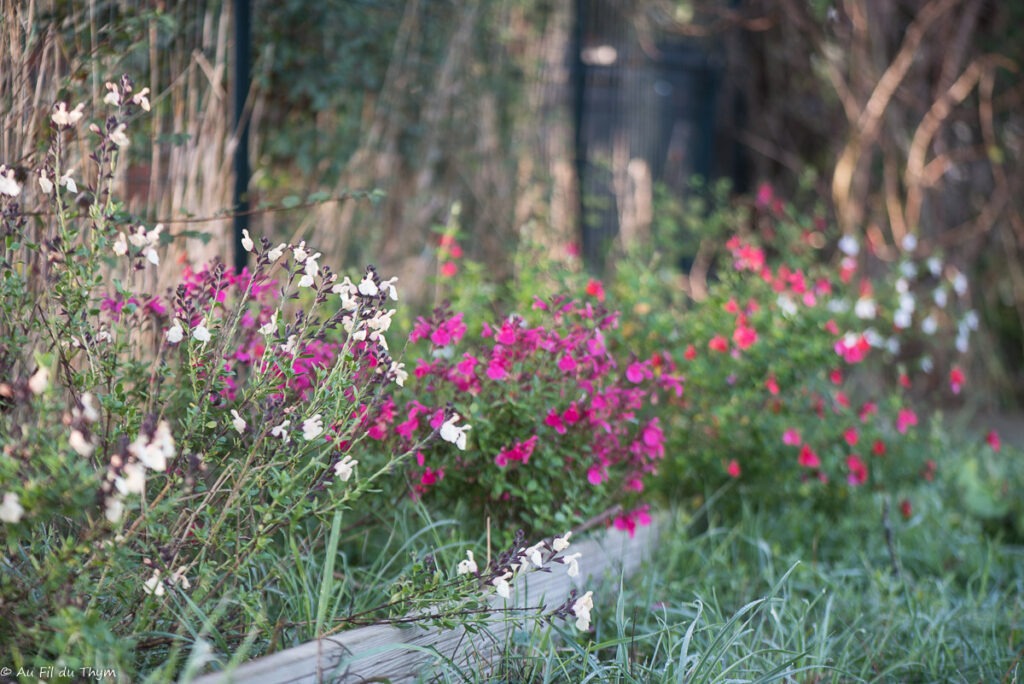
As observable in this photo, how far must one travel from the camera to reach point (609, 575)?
224 centimetres

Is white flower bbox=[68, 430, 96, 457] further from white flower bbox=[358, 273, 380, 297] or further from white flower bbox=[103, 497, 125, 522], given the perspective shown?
white flower bbox=[358, 273, 380, 297]

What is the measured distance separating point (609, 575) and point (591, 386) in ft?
1.52

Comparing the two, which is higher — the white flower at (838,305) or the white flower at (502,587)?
the white flower at (502,587)

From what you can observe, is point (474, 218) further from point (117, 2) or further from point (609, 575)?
point (609, 575)

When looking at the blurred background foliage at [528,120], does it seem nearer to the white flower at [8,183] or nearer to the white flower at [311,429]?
the white flower at [8,183]

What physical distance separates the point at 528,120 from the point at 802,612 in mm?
2964

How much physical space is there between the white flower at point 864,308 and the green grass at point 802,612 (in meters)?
0.67

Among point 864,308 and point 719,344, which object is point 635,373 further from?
point 864,308

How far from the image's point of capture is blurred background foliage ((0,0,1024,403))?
2.80 m

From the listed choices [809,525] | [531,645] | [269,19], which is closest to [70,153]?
[269,19]

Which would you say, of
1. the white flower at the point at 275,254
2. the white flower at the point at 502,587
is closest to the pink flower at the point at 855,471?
Result: the white flower at the point at 502,587

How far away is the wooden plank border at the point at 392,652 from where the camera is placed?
137 cm

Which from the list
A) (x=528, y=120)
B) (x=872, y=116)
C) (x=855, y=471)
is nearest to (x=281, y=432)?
(x=855, y=471)

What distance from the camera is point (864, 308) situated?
3326mm
